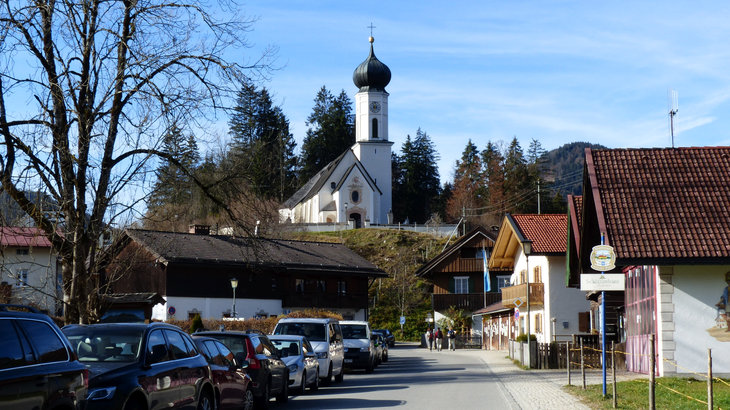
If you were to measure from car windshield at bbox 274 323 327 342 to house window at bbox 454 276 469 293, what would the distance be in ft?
153

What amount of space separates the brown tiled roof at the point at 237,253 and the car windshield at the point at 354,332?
1644 cm

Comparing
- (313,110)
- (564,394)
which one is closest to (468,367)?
(564,394)

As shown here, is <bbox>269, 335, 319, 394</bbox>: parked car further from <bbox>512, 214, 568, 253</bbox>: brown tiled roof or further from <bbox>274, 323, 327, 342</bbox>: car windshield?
<bbox>512, 214, 568, 253</bbox>: brown tiled roof

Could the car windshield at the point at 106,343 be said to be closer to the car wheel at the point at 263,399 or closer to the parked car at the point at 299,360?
the car wheel at the point at 263,399

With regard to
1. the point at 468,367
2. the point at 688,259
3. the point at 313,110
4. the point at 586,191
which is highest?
the point at 313,110

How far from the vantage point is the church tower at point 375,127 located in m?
110

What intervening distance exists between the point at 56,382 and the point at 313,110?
4738 inches

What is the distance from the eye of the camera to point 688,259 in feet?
76.0

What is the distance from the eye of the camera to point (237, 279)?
57.3 meters

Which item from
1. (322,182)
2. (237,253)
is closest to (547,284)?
(237,253)

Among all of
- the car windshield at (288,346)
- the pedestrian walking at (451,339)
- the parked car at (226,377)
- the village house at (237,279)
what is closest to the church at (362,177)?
the village house at (237,279)

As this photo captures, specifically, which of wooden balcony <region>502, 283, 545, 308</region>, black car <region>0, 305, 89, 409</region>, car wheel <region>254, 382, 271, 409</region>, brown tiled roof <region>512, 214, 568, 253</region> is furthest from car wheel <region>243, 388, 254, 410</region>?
wooden balcony <region>502, 283, 545, 308</region>

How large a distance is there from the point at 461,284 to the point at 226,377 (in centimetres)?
5791

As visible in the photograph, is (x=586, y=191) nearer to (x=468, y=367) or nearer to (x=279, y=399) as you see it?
(x=468, y=367)
